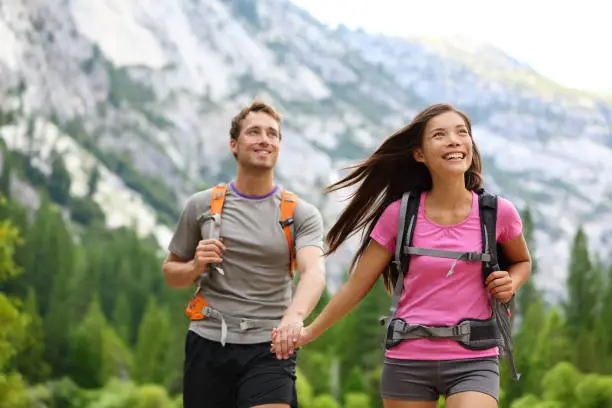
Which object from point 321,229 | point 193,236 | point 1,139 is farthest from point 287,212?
point 1,139

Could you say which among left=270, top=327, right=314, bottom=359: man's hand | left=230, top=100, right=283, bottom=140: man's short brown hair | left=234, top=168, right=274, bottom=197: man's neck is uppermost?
left=230, top=100, right=283, bottom=140: man's short brown hair

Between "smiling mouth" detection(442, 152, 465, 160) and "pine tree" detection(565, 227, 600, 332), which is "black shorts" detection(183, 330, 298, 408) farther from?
"pine tree" detection(565, 227, 600, 332)

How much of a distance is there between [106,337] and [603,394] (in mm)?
50893

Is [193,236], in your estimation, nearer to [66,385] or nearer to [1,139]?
[66,385]

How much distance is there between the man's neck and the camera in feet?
23.0

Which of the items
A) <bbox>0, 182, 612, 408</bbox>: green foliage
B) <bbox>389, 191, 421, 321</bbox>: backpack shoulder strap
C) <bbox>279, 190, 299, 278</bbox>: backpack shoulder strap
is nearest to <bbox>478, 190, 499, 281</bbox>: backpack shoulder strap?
<bbox>389, 191, 421, 321</bbox>: backpack shoulder strap

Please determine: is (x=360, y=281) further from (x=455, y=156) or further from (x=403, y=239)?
(x=455, y=156)

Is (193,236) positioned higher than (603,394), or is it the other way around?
(603,394)

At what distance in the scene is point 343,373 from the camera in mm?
82625

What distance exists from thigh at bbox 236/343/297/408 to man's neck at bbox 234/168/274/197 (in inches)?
46.8

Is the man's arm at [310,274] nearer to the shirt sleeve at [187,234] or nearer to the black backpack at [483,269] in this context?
the shirt sleeve at [187,234]

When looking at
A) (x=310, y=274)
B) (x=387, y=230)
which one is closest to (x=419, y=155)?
(x=387, y=230)

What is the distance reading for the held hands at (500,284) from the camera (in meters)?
5.20

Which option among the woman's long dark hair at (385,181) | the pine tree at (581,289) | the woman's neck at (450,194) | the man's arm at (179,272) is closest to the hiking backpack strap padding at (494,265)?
the woman's neck at (450,194)
